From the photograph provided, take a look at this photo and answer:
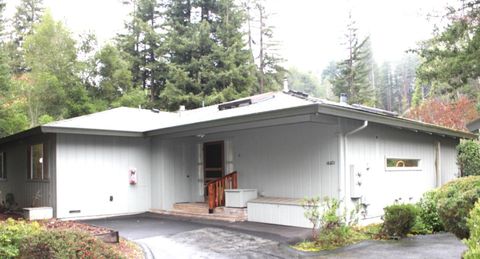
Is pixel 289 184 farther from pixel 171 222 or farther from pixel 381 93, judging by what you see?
pixel 381 93

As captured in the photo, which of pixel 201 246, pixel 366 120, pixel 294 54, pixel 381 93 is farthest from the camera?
pixel 294 54

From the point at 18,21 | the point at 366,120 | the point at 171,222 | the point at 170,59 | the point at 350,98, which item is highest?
the point at 18,21

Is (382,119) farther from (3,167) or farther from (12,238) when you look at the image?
(3,167)

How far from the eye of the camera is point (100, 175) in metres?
12.1

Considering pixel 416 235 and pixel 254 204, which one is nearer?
pixel 416 235

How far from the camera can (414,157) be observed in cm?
1119

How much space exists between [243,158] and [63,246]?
23.0 feet

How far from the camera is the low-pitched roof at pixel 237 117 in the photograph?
867 cm

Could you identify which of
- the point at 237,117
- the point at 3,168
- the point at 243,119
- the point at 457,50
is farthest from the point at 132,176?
the point at 457,50

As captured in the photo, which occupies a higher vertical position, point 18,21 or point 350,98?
point 18,21

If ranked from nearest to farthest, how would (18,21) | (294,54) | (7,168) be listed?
(7,168)
(18,21)
(294,54)

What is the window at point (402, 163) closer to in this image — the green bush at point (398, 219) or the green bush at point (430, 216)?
the green bush at point (430, 216)

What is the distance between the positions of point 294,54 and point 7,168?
4102cm

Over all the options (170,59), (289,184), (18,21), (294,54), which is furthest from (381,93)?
(289,184)
